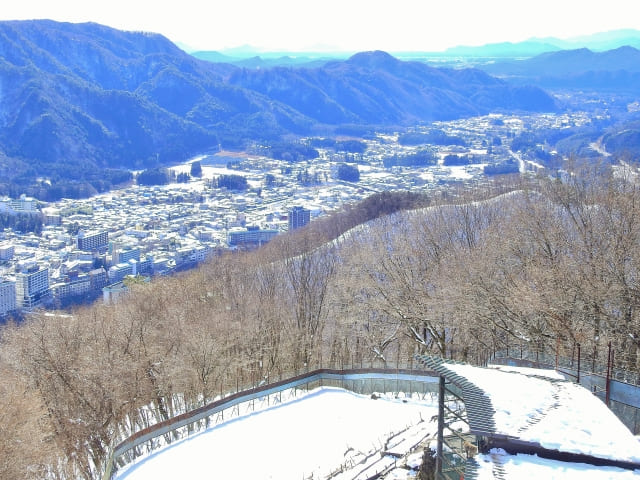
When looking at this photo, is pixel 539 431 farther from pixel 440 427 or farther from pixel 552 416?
pixel 440 427

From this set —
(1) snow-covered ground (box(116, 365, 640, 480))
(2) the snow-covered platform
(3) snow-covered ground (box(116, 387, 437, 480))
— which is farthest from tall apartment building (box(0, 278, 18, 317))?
(2) the snow-covered platform

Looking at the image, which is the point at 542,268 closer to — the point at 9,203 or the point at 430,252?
the point at 430,252

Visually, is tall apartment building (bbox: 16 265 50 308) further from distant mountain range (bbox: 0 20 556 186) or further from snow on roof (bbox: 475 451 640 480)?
distant mountain range (bbox: 0 20 556 186)

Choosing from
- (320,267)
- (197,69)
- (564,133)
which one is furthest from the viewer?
(197,69)

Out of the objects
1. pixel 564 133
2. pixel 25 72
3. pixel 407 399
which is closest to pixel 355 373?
pixel 407 399

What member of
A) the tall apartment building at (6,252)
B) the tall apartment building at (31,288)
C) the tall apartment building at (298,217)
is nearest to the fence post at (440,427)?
the tall apartment building at (31,288)

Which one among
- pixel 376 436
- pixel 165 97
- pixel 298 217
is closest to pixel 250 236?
pixel 298 217

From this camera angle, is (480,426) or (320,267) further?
(320,267)
